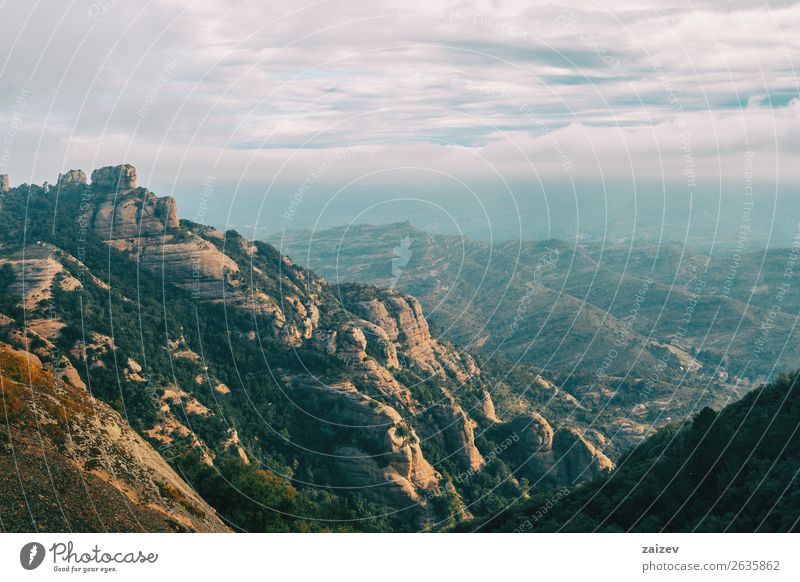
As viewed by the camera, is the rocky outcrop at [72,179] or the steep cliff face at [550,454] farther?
the rocky outcrop at [72,179]

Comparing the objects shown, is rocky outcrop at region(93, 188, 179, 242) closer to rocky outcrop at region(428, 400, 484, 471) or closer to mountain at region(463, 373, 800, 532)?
rocky outcrop at region(428, 400, 484, 471)

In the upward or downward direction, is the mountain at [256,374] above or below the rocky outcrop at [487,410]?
above

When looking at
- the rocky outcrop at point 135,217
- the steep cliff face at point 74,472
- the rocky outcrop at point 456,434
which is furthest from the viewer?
the rocky outcrop at point 135,217

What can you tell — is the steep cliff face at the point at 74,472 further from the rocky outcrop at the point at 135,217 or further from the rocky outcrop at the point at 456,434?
the rocky outcrop at the point at 135,217

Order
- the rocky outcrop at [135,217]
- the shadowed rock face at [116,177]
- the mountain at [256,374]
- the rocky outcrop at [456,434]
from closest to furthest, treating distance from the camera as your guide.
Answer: the mountain at [256,374], the rocky outcrop at [456,434], the rocky outcrop at [135,217], the shadowed rock face at [116,177]

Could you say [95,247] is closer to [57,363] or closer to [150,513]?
[57,363]

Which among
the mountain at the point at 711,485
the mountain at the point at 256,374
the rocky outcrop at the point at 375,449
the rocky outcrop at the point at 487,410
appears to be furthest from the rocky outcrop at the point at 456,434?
the mountain at the point at 711,485

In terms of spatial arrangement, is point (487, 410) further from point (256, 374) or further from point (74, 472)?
point (74, 472)
